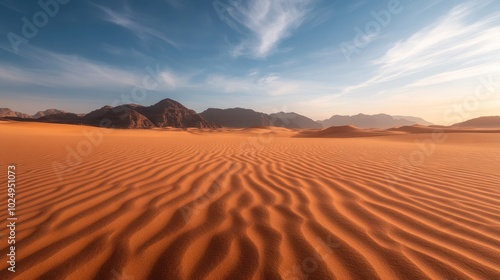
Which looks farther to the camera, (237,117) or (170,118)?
(237,117)

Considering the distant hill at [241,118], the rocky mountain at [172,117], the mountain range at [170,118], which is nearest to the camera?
the mountain range at [170,118]

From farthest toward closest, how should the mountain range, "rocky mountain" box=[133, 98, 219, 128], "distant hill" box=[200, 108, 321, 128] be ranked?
"distant hill" box=[200, 108, 321, 128], "rocky mountain" box=[133, 98, 219, 128], the mountain range

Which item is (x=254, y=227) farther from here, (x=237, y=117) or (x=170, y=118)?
(x=237, y=117)

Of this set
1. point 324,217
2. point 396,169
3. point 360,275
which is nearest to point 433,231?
point 324,217

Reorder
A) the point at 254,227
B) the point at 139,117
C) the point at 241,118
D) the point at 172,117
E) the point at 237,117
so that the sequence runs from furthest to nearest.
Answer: the point at 237,117 < the point at 241,118 < the point at 172,117 < the point at 139,117 < the point at 254,227

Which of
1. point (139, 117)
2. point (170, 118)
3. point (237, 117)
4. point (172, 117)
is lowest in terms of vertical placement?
point (237, 117)

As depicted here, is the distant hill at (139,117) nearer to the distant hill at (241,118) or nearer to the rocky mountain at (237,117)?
the rocky mountain at (237,117)

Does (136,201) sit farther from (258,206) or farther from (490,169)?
(490,169)

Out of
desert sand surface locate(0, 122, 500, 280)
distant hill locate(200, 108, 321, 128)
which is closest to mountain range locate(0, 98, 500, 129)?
distant hill locate(200, 108, 321, 128)

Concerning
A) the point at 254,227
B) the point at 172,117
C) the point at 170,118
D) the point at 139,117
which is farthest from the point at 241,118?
the point at 254,227

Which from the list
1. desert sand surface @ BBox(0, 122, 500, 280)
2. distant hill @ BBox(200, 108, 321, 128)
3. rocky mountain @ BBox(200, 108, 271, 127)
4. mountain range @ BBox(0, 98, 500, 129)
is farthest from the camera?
distant hill @ BBox(200, 108, 321, 128)

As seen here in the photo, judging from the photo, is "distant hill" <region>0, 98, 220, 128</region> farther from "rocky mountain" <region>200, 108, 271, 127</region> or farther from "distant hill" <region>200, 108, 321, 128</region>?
"distant hill" <region>200, 108, 321, 128</region>

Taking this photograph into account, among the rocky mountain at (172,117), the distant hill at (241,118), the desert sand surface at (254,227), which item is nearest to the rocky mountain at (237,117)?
the distant hill at (241,118)

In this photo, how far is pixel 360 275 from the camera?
58.8 inches
